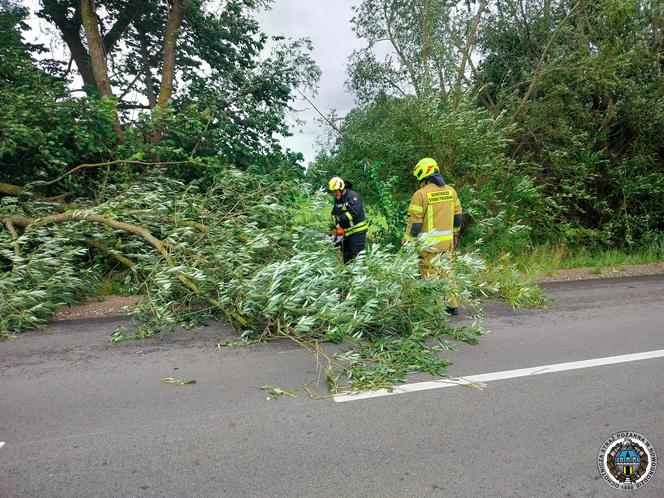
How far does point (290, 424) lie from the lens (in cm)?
319

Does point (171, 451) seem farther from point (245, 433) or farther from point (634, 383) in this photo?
point (634, 383)

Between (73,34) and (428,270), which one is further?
(73,34)

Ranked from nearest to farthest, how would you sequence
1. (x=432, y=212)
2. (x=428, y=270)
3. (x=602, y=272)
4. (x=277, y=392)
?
(x=277, y=392), (x=428, y=270), (x=432, y=212), (x=602, y=272)

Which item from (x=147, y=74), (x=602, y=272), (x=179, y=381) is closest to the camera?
(x=179, y=381)

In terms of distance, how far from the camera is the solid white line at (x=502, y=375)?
11.9 ft

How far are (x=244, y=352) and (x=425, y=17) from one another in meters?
10.7

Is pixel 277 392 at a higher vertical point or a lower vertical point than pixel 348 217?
lower

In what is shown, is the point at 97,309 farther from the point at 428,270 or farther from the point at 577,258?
the point at 577,258

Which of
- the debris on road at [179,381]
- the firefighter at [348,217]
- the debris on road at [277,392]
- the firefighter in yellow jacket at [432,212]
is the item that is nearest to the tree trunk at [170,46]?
the firefighter at [348,217]

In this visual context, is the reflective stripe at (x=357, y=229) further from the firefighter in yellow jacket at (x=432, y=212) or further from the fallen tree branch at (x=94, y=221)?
the fallen tree branch at (x=94, y=221)

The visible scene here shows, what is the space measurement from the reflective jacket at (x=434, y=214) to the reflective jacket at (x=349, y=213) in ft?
5.22

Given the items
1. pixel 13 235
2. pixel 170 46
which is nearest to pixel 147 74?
pixel 170 46

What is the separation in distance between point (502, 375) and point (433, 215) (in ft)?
8.25

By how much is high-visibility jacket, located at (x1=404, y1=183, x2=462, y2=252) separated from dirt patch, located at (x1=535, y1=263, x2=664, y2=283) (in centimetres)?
306
